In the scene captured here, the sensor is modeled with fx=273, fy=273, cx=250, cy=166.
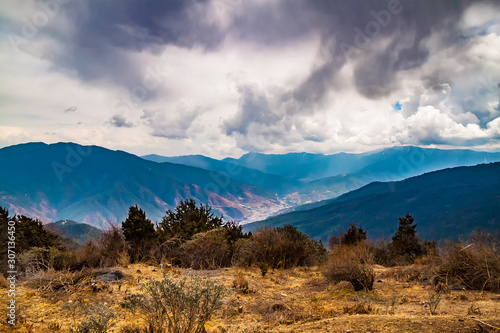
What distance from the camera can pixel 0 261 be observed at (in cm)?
1573

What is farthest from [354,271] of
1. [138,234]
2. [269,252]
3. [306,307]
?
[138,234]

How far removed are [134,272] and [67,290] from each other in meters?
3.47

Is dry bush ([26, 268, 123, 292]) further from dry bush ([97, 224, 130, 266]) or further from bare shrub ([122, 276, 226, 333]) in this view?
dry bush ([97, 224, 130, 266])

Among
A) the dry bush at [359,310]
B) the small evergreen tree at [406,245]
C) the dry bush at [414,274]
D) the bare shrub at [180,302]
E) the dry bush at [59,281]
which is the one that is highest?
the bare shrub at [180,302]

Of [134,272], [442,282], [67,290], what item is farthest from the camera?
[134,272]

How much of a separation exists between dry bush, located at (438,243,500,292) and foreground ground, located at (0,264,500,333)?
61 centimetres

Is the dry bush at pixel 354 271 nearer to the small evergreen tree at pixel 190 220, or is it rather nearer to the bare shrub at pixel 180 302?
the bare shrub at pixel 180 302

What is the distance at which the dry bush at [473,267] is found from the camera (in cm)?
916

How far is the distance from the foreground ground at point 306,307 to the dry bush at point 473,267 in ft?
2.01

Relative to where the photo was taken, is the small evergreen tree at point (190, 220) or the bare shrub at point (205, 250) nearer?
the bare shrub at point (205, 250)

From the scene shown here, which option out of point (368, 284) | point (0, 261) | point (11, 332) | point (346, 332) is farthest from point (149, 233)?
point (346, 332)

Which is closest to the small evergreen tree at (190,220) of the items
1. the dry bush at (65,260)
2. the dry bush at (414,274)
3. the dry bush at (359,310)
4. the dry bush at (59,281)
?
the dry bush at (65,260)

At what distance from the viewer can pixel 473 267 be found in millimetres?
9703

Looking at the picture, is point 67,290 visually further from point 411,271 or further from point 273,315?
point 411,271
